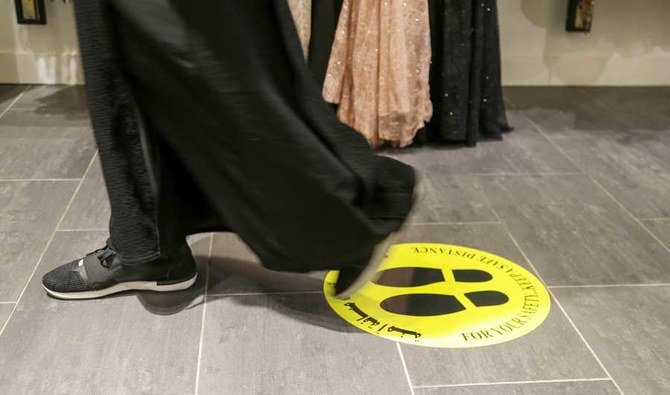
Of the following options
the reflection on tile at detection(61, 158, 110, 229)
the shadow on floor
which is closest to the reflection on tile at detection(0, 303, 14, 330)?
the shadow on floor

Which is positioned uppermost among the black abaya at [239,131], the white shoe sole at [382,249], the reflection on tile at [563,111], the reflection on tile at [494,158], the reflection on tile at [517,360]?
the black abaya at [239,131]

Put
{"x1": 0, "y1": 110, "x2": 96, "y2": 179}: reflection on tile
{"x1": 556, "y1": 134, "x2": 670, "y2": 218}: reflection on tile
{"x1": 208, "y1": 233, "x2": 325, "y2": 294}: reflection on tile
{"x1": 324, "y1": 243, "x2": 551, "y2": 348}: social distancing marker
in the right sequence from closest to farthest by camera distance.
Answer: {"x1": 324, "y1": 243, "x2": 551, "y2": 348}: social distancing marker → {"x1": 208, "y1": 233, "x2": 325, "y2": 294}: reflection on tile → {"x1": 556, "y1": 134, "x2": 670, "y2": 218}: reflection on tile → {"x1": 0, "y1": 110, "x2": 96, "y2": 179}: reflection on tile

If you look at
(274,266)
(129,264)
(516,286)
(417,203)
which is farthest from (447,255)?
(129,264)

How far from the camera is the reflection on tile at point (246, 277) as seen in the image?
153cm

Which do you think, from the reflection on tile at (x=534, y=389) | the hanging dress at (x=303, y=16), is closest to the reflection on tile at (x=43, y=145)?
the hanging dress at (x=303, y=16)

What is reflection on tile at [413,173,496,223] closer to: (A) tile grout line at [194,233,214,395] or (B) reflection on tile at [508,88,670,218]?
(B) reflection on tile at [508,88,670,218]

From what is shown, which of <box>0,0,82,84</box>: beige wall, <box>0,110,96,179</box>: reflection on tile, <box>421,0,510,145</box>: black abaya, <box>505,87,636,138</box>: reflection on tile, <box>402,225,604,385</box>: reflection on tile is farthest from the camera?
<box>0,0,82,84</box>: beige wall

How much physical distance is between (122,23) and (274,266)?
1.49 ft

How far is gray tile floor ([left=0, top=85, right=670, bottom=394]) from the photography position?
1.27 m

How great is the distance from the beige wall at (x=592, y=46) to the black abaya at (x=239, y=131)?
171 centimetres

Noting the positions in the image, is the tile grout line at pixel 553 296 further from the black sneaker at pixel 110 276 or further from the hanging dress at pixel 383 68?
the black sneaker at pixel 110 276

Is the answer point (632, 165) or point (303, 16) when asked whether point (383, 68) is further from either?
point (632, 165)

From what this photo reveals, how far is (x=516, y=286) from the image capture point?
1544 millimetres

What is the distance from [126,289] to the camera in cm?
149
